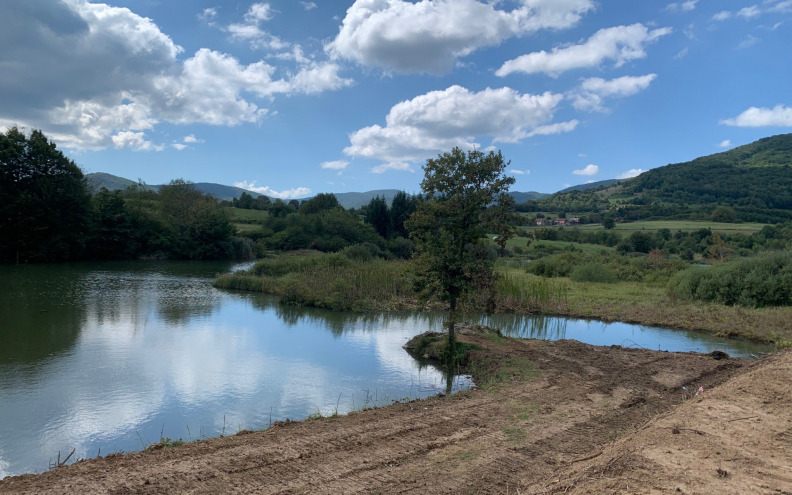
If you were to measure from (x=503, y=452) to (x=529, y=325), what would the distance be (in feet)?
42.5

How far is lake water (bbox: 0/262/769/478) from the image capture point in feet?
24.9

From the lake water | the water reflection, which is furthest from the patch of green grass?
the water reflection

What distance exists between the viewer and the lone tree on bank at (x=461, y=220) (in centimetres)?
1150

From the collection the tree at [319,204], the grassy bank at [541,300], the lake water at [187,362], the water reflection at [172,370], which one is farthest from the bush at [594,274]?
the tree at [319,204]

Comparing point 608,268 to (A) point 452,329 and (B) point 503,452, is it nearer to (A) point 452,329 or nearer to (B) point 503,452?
(A) point 452,329

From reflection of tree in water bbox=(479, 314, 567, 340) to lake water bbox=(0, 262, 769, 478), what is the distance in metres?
0.08

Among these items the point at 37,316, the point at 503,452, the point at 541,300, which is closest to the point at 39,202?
the point at 37,316

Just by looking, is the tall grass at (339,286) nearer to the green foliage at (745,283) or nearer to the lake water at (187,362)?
the lake water at (187,362)

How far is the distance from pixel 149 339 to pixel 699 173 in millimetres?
96821

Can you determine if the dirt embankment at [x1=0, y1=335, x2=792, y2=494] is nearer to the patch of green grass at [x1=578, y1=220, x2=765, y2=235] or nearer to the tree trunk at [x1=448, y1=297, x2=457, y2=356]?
the tree trunk at [x1=448, y1=297, x2=457, y2=356]

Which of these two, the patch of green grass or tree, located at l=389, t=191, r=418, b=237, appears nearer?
the patch of green grass

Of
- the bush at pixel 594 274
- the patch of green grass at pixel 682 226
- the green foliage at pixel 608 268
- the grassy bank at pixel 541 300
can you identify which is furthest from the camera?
the patch of green grass at pixel 682 226

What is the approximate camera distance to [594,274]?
31.1 m

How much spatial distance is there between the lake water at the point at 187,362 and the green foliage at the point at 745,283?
5635 mm
